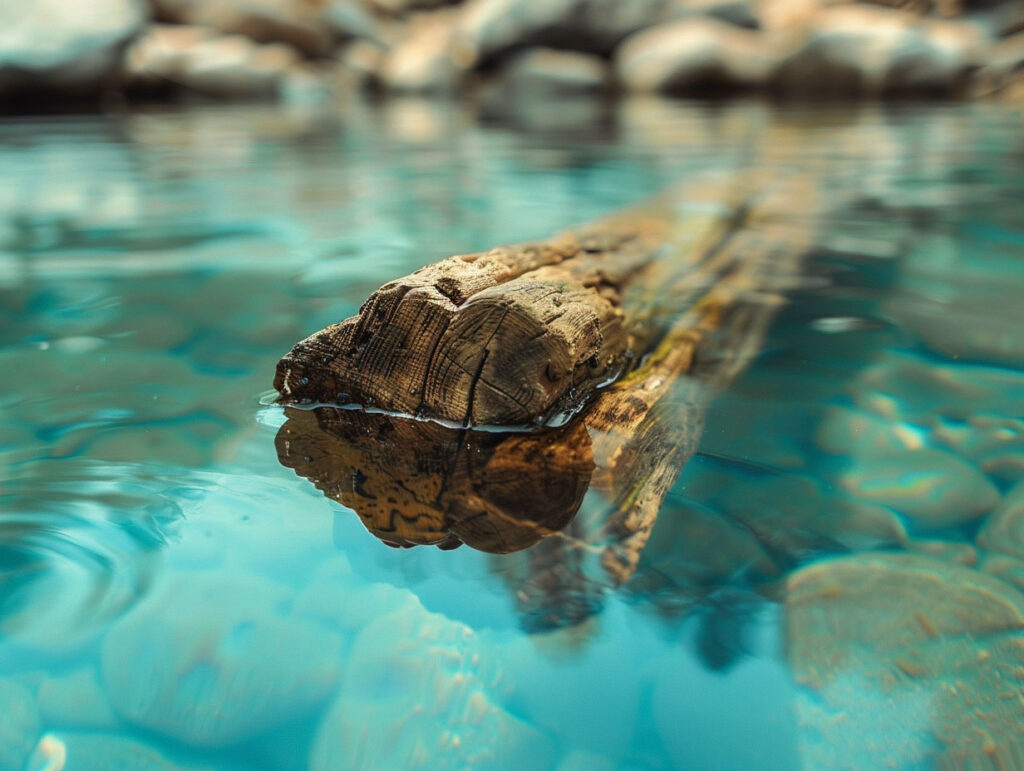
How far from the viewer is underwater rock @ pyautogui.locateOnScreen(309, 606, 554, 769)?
1.08 metres

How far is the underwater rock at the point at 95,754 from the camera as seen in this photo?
105cm

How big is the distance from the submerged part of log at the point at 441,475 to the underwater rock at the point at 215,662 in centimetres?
26

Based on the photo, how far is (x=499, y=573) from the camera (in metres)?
1.39

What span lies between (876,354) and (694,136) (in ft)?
18.0

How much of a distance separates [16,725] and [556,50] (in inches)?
528

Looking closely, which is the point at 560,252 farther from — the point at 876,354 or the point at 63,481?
the point at 63,481

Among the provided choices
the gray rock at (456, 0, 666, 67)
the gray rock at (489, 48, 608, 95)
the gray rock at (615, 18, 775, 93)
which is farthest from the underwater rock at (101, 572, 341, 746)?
the gray rock at (489, 48, 608, 95)

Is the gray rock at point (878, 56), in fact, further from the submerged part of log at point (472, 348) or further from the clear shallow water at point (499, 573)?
the submerged part of log at point (472, 348)

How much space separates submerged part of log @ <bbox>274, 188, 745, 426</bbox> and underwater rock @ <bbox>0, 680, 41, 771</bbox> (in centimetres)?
93

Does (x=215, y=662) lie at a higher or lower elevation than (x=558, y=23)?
higher

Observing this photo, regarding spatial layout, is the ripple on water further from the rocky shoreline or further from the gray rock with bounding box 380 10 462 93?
the gray rock with bounding box 380 10 462 93

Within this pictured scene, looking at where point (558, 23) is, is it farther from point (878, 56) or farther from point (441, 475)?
point (441, 475)

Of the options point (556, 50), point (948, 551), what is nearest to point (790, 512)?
point (948, 551)

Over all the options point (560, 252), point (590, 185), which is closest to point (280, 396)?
point (560, 252)
